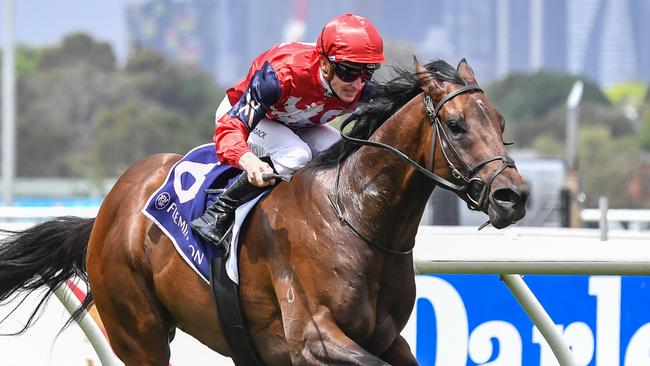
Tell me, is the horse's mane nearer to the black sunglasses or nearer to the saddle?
the black sunglasses

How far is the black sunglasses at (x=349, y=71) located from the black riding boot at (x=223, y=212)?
0.51 meters

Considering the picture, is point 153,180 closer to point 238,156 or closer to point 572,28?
point 238,156

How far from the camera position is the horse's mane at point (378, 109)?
4.39 metres

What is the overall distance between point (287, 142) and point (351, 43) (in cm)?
55

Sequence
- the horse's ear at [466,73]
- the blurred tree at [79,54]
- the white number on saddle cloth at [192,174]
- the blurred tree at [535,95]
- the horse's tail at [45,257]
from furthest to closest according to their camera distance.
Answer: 1. the blurred tree at [535,95]
2. the blurred tree at [79,54]
3. the horse's tail at [45,257]
4. the white number on saddle cloth at [192,174]
5. the horse's ear at [466,73]

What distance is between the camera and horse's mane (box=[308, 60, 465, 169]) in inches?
173

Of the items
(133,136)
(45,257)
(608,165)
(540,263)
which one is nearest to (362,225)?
(540,263)

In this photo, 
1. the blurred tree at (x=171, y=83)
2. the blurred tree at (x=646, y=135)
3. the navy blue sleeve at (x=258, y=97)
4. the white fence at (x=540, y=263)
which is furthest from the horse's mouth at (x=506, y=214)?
the blurred tree at (x=171, y=83)

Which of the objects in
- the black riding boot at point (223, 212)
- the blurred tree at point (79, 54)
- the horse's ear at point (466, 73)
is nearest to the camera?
the horse's ear at point (466, 73)

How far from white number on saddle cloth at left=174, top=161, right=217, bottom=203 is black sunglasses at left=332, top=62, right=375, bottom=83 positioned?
0.77 metres

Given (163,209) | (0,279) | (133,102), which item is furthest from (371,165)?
(133,102)

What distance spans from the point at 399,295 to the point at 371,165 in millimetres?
461

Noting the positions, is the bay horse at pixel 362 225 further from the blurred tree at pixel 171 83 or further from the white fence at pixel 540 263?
the blurred tree at pixel 171 83

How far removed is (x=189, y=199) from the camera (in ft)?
15.8
